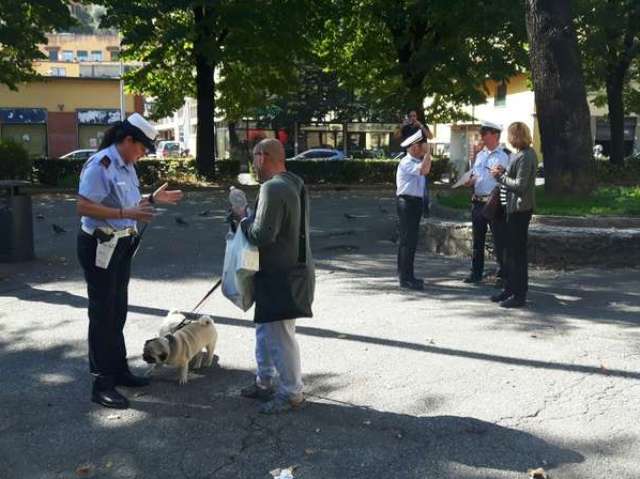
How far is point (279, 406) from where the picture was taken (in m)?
4.58

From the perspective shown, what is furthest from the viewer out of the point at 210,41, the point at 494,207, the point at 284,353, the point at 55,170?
the point at 55,170

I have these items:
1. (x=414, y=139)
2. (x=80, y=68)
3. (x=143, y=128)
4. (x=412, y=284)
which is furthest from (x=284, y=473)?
(x=80, y=68)

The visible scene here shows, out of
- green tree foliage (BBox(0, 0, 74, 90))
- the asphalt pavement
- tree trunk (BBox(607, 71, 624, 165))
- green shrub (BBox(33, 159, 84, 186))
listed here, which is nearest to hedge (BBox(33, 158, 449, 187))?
green shrub (BBox(33, 159, 84, 186))

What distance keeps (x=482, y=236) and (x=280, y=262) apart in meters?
4.44

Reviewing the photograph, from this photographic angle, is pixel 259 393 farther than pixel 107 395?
Yes

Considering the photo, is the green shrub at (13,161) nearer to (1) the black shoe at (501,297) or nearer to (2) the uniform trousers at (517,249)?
(1) the black shoe at (501,297)

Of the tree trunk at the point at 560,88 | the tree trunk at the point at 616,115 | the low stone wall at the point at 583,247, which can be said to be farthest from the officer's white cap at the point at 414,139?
the tree trunk at the point at 616,115

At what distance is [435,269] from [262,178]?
540 cm

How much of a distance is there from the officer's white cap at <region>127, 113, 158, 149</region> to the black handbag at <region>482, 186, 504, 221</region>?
4.08 metres

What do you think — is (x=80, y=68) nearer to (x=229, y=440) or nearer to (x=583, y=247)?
(x=583, y=247)

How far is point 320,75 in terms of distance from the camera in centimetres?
4584

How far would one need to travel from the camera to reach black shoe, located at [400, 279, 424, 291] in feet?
27.1

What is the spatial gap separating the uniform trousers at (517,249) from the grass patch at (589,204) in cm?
328

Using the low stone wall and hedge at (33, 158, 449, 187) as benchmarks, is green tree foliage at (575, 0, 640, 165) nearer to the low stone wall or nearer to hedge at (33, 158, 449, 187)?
hedge at (33, 158, 449, 187)
